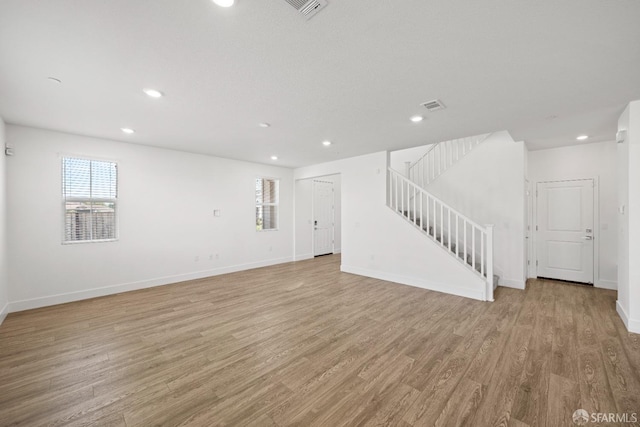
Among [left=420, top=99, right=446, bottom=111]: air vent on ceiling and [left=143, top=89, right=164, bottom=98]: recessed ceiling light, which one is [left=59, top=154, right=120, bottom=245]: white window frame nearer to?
[left=143, top=89, right=164, bottom=98]: recessed ceiling light

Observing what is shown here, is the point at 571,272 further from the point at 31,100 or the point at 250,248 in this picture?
the point at 31,100

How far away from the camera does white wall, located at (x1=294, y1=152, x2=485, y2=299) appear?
441cm

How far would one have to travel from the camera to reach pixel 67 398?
1917 millimetres

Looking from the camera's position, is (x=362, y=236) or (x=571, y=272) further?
(x=362, y=236)

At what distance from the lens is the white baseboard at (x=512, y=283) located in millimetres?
4551

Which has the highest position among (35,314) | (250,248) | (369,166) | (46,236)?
(369,166)

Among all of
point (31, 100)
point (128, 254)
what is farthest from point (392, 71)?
point (128, 254)

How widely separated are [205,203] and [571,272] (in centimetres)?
784

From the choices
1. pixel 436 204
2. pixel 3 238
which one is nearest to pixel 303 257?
pixel 436 204

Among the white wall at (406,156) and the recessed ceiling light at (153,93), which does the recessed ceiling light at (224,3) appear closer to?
the recessed ceiling light at (153,93)

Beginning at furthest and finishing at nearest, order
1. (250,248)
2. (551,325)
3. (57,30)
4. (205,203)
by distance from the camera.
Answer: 1. (250,248)
2. (205,203)
3. (551,325)
4. (57,30)

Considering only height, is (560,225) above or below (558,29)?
below

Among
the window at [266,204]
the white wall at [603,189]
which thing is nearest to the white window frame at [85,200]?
the window at [266,204]

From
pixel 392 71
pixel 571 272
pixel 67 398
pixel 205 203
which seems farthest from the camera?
pixel 205 203
